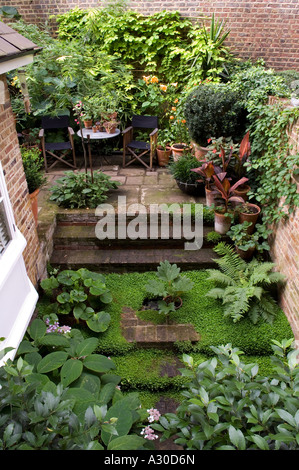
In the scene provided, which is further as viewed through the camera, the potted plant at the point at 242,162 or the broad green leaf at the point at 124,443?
the potted plant at the point at 242,162

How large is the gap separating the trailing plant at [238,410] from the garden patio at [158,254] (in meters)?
0.01

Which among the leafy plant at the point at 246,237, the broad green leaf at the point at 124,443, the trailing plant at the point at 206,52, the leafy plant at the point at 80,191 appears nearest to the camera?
the broad green leaf at the point at 124,443

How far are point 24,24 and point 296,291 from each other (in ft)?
22.6

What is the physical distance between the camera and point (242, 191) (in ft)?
14.7

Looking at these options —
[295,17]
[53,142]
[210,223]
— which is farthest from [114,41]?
[210,223]

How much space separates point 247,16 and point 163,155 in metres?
3.11

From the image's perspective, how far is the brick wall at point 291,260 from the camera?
333cm

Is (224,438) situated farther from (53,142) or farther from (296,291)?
(53,142)

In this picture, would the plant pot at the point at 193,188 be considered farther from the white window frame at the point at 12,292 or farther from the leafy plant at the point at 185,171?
the white window frame at the point at 12,292

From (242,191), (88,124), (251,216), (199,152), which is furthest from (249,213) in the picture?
(88,124)

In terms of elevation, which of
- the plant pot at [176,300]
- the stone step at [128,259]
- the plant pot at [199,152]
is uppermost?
the plant pot at [199,152]

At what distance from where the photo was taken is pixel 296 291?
10.9 feet

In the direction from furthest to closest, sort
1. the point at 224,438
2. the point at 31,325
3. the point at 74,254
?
the point at 74,254 < the point at 31,325 < the point at 224,438

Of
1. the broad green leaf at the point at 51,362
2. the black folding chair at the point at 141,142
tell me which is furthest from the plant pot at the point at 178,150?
the broad green leaf at the point at 51,362
